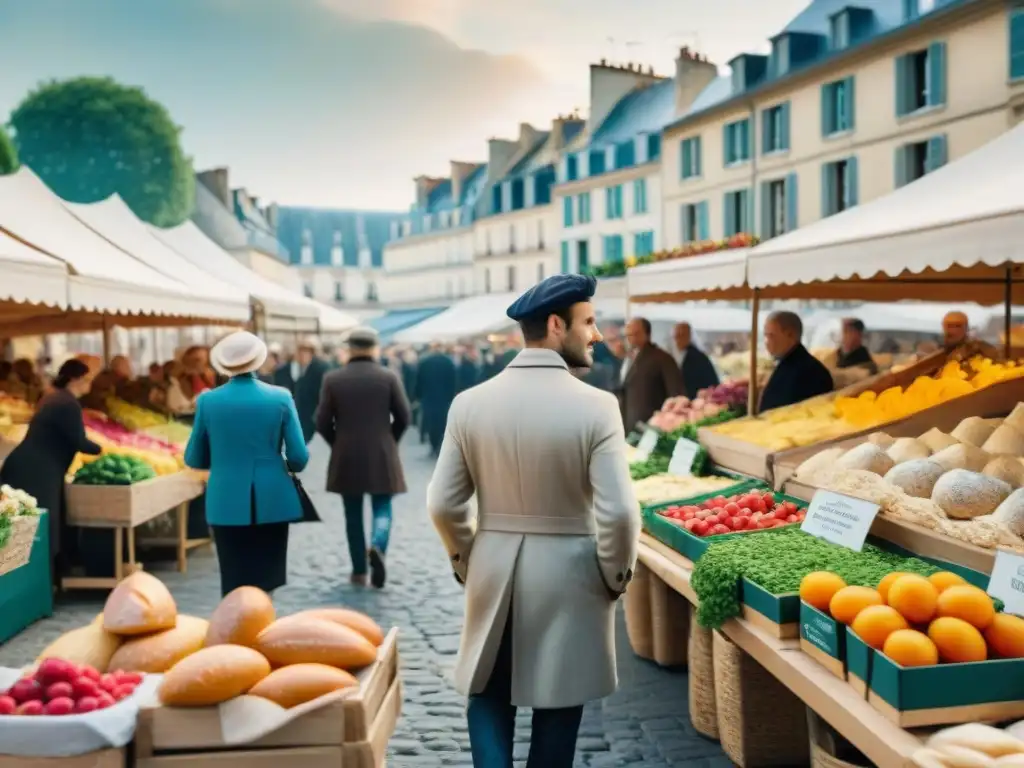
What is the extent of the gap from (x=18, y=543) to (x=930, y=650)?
4.09 meters

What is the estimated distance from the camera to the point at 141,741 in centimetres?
287

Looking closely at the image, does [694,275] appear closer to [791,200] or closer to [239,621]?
[239,621]

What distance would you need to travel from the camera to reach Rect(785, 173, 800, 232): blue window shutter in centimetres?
2767

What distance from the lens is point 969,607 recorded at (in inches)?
115

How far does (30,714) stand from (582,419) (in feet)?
5.80

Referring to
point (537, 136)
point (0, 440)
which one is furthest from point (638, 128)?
point (0, 440)

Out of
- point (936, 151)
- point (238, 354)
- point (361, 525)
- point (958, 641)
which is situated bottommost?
point (361, 525)

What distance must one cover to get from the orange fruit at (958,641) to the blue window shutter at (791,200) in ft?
85.4

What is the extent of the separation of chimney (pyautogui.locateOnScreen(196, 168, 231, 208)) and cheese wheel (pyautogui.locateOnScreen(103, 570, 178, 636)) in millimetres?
52375

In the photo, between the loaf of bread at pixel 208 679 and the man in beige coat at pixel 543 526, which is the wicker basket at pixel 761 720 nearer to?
the man in beige coat at pixel 543 526

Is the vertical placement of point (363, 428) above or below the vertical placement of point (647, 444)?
above

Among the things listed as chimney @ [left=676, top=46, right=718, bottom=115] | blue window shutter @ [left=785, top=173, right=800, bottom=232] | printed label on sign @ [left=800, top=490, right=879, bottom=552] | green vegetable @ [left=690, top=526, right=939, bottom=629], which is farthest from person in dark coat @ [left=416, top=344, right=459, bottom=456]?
chimney @ [left=676, top=46, right=718, bottom=115]

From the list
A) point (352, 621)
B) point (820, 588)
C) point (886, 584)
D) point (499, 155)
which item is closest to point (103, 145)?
point (499, 155)

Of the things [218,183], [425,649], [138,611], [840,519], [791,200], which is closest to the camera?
[138,611]
